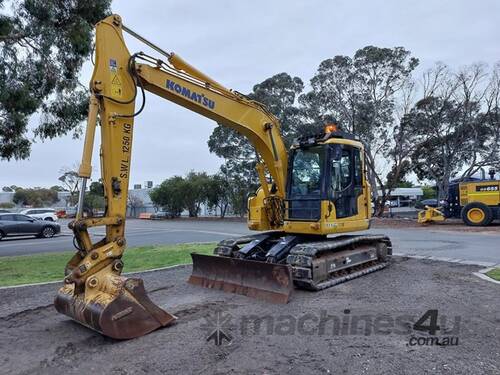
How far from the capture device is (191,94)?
6.54 metres

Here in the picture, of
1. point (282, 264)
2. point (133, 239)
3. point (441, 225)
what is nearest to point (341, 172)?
point (282, 264)

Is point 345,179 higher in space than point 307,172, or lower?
lower

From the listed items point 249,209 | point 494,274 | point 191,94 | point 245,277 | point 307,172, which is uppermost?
point 191,94

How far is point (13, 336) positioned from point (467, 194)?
74.7 feet

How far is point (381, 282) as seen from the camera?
7742 millimetres

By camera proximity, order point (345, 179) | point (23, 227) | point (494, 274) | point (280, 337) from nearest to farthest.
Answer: point (280, 337) < point (494, 274) < point (345, 179) < point (23, 227)

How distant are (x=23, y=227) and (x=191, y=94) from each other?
19671 millimetres

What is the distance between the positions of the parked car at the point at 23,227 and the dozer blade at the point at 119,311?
64.3ft

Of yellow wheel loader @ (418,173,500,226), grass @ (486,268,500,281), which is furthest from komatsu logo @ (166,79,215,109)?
yellow wheel loader @ (418,173,500,226)

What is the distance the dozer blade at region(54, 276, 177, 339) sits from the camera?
465 cm

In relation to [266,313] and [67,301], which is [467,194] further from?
[67,301]

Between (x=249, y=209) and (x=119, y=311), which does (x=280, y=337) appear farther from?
(x=249, y=209)

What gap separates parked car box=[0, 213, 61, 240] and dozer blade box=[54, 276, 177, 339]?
64.3 ft

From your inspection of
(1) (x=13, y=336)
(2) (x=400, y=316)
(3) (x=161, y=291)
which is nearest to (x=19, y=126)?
(3) (x=161, y=291)
